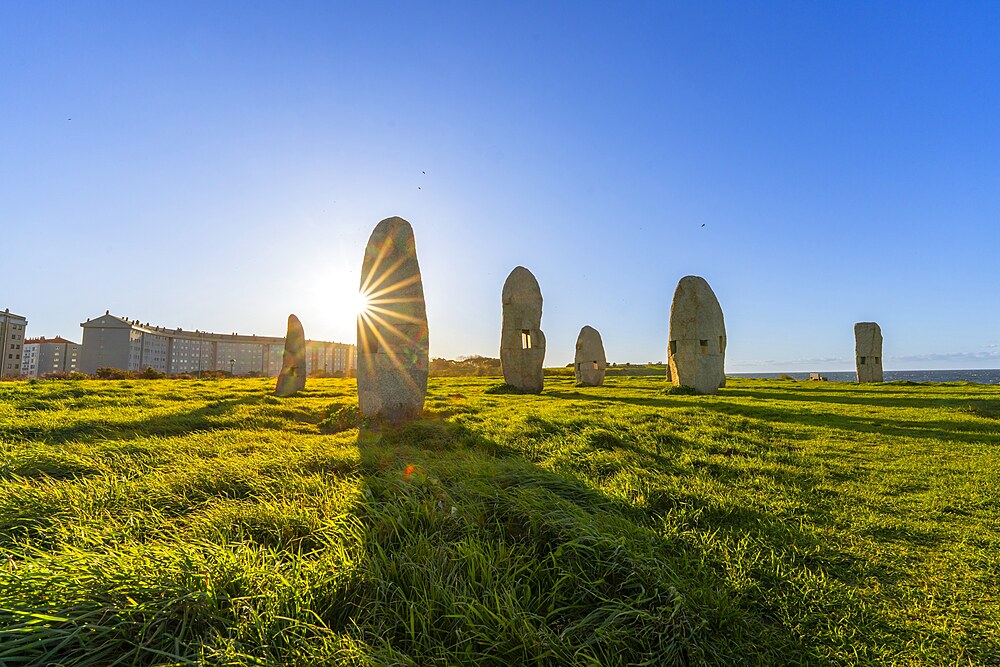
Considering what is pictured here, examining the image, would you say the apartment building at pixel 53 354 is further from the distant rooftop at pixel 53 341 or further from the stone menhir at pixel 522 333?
the stone menhir at pixel 522 333

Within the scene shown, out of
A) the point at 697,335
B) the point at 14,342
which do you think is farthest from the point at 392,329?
the point at 14,342

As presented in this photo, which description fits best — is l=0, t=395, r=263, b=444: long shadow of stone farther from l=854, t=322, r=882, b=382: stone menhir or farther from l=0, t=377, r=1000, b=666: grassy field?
l=854, t=322, r=882, b=382: stone menhir

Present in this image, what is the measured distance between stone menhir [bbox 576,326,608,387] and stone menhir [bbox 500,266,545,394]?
518cm

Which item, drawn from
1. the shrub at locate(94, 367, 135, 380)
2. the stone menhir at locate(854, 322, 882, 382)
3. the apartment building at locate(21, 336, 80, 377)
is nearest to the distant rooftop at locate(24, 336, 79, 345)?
the apartment building at locate(21, 336, 80, 377)

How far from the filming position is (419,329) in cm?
887

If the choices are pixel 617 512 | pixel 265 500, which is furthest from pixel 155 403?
pixel 617 512

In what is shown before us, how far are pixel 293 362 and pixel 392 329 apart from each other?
7.64 m

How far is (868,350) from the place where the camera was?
926 inches

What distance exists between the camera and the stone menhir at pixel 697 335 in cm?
1478

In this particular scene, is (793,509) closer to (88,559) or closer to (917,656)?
(917,656)

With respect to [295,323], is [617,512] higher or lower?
lower

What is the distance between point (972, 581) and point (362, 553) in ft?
11.8

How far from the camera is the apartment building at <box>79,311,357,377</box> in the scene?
55312mm

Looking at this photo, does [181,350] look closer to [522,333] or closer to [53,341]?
[53,341]
